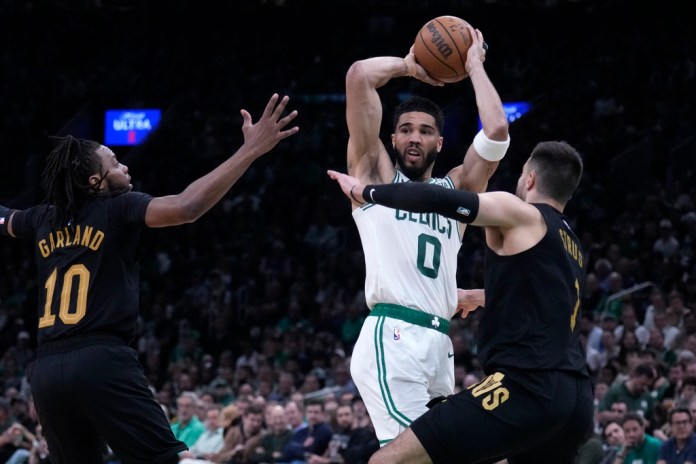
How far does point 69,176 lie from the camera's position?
5.69 m

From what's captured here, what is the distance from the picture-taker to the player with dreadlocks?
536 centimetres

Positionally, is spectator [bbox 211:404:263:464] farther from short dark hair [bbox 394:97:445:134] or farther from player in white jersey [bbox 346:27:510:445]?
short dark hair [bbox 394:97:445:134]

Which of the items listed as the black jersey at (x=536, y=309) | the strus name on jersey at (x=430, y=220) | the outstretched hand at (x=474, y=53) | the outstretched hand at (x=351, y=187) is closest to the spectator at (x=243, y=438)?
the strus name on jersey at (x=430, y=220)

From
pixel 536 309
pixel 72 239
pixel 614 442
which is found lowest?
pixel 614 442

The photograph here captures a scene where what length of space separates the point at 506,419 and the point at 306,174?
16.1 metres

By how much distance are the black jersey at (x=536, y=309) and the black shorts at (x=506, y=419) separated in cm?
9

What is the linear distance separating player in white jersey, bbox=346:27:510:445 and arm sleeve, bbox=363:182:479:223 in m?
1.03

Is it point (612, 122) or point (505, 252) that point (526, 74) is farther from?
point (505, 252)

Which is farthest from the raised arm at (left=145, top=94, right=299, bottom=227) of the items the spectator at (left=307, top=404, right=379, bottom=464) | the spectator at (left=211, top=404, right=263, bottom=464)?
the spectator at (left=211, top=404, right=263, bottom=464)

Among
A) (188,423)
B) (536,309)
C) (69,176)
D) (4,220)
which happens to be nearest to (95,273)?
(69,176)

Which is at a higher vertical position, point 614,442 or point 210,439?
point 614,442

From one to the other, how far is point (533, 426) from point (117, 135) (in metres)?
20.2

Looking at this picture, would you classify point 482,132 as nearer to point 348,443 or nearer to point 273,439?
point 348,443

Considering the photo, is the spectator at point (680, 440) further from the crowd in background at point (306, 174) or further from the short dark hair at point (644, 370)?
the short dark hair at point (644, 370)
